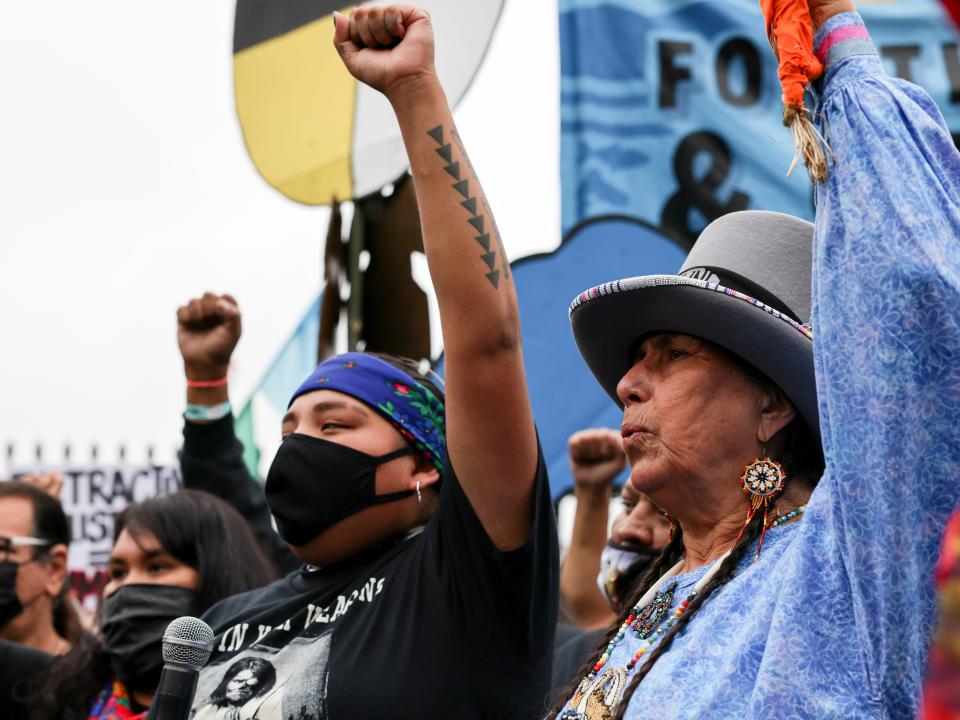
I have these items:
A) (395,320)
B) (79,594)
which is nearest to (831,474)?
(395,320)

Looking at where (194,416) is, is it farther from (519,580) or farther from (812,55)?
(812,55)

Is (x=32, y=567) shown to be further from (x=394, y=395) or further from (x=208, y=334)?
(x=394, y=395)

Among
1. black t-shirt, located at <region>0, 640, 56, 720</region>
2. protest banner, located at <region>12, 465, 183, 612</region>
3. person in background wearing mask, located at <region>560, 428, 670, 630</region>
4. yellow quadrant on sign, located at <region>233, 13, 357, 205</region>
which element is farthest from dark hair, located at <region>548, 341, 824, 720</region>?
protest banner, located at <region>12, 465, 183, 612</region>

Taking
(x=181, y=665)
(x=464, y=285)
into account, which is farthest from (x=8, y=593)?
(x=464, y=285)

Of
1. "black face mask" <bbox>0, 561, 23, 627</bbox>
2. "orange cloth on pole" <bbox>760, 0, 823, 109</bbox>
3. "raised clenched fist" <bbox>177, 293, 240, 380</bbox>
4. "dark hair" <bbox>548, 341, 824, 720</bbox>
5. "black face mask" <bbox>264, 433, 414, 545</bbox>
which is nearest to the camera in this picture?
"orange cloth on pole" <bbox>760, 0, 823, 109</bbox>

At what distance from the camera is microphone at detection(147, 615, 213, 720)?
1.98 metres

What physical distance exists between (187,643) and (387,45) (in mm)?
1161

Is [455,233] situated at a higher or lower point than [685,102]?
lower

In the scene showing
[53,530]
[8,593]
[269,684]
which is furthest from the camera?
[53,530]

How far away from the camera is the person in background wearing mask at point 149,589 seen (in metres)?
3.49

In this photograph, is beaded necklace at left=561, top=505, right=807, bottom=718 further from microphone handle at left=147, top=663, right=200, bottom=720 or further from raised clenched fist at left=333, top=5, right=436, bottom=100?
raised clenched fist at left=333, top=5, right=436, bottom=100

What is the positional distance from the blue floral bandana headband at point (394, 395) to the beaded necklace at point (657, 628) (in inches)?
31.1

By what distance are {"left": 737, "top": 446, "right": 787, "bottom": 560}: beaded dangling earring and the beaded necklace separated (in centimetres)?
4

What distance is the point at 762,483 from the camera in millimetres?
2072
